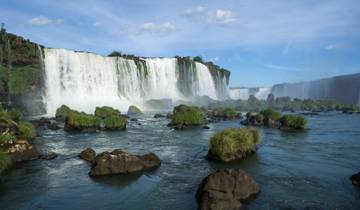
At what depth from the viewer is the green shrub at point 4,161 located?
20.1 meters

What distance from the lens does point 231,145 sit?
23562 mm

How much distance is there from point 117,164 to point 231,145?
697 centimetres

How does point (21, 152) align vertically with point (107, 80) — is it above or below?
below

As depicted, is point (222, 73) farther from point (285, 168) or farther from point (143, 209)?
point (143, 209)

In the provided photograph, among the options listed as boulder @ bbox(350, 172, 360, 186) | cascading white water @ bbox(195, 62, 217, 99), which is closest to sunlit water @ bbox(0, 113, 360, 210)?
boulder @ bbox(350, 172, 360, 186)

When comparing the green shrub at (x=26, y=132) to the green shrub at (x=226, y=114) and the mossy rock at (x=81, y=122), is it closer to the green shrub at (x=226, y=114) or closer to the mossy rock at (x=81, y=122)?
the mossy rock at (x=81, y=122)

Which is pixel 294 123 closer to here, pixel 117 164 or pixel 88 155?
pixel 88 155

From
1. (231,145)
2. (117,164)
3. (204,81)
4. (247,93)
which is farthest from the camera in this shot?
(247,93)

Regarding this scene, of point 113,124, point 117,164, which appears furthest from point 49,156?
point 113,124

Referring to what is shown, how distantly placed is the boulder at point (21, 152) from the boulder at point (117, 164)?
5.24 meters

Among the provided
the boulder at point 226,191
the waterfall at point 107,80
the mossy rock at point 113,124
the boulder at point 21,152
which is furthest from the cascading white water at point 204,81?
the boulder at point 226,191

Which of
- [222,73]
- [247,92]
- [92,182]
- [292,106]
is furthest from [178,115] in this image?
[247,92]

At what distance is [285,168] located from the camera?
71.5 ft

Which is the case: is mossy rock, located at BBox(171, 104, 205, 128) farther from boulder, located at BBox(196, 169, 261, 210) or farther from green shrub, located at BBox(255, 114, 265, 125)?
boulder, located at BBox(196, 169, 261, 210)
